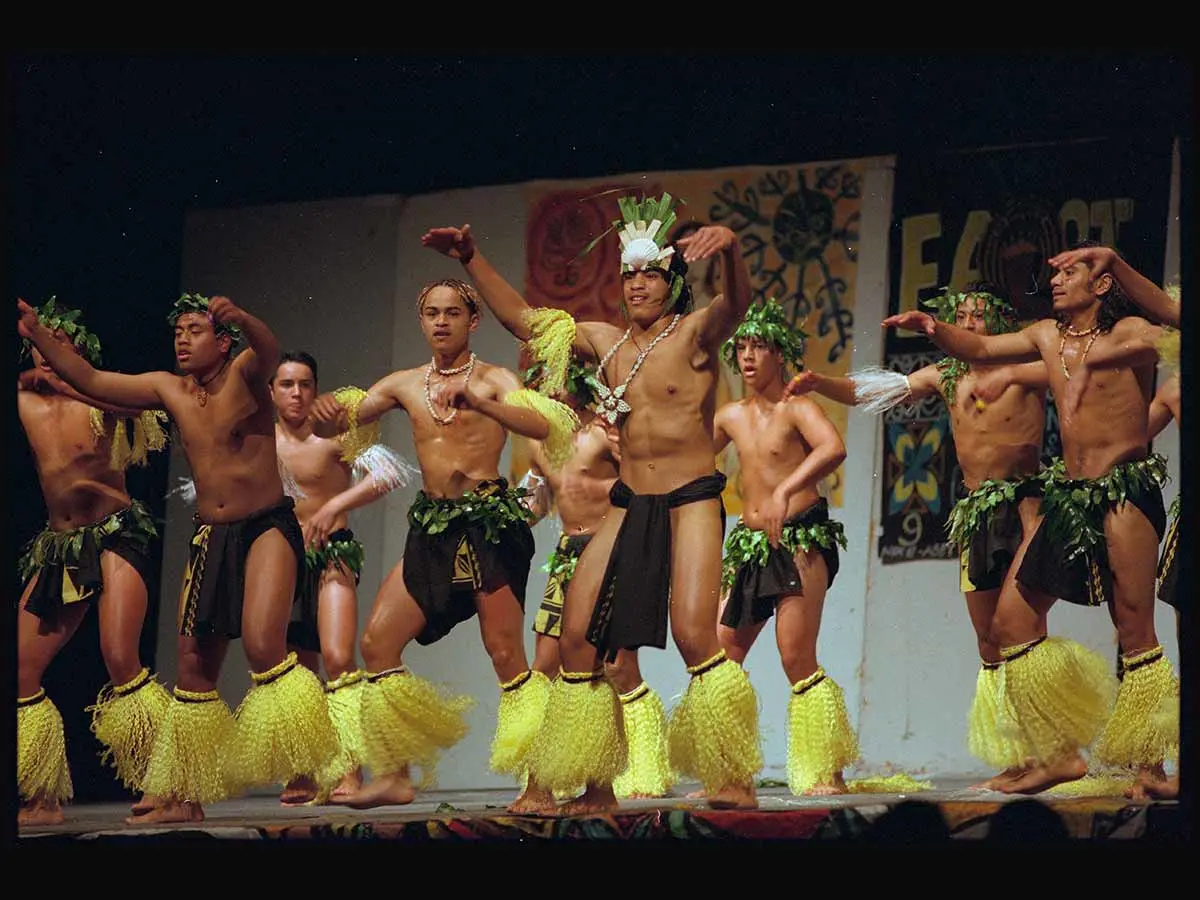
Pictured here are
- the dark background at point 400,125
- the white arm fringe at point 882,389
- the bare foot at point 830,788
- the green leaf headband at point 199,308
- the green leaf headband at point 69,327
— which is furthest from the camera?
the dark background at point 400,125

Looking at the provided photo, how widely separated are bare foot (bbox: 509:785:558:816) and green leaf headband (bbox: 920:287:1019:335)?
7.28 feet

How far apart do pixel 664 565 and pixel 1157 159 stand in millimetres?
3191

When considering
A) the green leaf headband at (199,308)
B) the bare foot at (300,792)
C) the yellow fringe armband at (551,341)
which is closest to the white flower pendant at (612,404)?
the yellow fringe armband at (551,341)

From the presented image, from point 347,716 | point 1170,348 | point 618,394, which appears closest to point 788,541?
point 618,394

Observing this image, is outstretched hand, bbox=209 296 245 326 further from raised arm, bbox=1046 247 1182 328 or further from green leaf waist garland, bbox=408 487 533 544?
raised arm, bbox=1046 247 1182 328

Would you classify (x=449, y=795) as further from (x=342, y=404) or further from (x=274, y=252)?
(x=274, y=252)

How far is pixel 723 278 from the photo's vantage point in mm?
5336

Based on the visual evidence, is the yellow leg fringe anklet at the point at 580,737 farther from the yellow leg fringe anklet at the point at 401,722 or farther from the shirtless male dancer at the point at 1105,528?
the shirtless male dancer at the point at 1105,528

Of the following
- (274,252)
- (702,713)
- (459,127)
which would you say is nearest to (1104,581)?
(702,713)

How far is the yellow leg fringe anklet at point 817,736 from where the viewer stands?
667 cm

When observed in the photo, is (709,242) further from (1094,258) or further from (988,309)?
(988,309)

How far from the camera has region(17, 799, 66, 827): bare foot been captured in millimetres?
6117

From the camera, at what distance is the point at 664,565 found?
17.7ft

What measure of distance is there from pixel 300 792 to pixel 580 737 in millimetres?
1886
